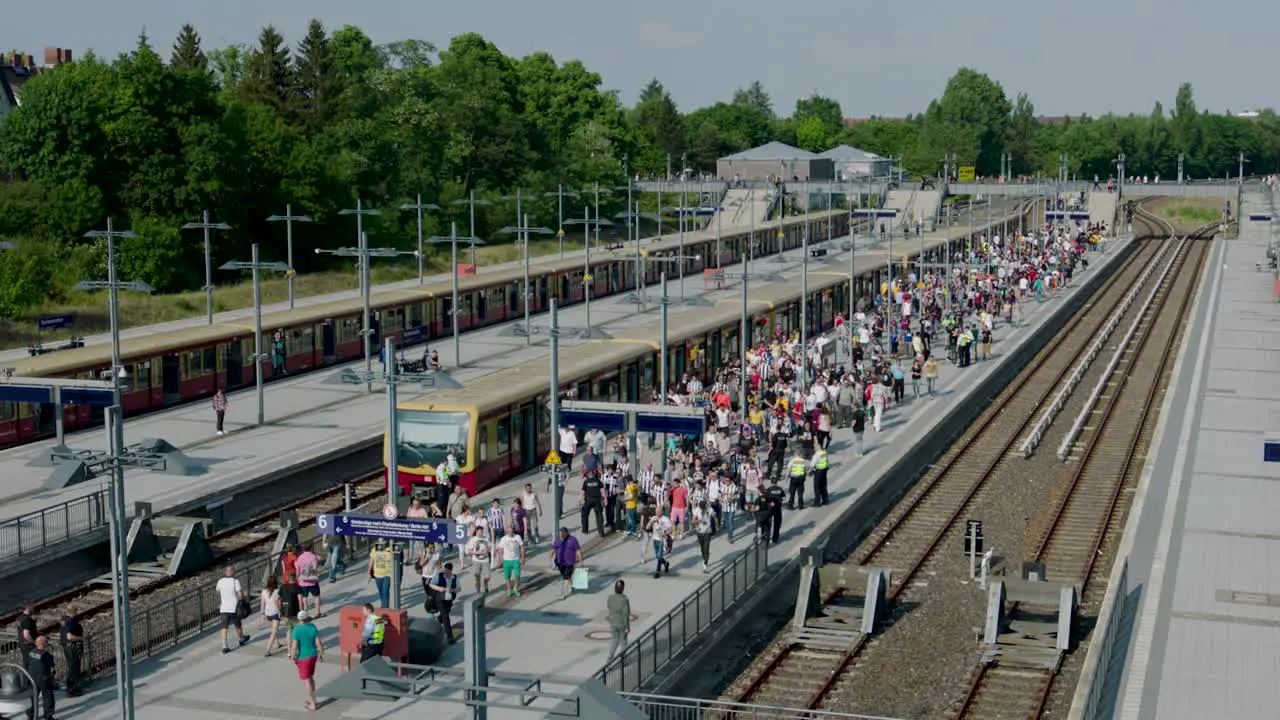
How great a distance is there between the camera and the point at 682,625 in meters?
22.5

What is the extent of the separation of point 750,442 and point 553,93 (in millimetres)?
108078

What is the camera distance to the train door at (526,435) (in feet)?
119

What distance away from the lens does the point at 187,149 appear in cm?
7488

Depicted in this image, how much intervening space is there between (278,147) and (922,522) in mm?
58720

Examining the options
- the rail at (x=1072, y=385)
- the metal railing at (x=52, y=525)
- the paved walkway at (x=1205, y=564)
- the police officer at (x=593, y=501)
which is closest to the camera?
the paved walkway at (x=1205, y=564)

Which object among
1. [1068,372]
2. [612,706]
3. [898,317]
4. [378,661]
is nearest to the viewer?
[612,706]

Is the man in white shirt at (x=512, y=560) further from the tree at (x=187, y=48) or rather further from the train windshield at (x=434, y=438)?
the tree at (x=187, y=48)

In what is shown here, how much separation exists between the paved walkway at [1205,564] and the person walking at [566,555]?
8.07 metres

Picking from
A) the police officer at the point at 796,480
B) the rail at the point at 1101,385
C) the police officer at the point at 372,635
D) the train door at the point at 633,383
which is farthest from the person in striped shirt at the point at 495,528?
the rail at the point at 1101,385

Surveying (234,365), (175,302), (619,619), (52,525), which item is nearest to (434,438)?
(52,525)

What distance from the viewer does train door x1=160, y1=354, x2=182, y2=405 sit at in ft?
151

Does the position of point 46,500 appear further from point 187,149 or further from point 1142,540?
point 187,149

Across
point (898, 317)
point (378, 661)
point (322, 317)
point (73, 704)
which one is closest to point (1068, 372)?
point (898, 317)

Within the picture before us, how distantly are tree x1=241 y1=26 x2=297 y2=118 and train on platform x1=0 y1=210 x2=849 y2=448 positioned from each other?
25500 millimetres
